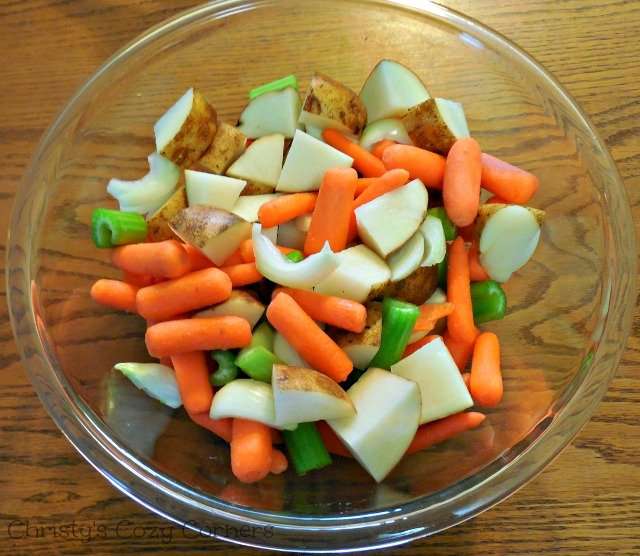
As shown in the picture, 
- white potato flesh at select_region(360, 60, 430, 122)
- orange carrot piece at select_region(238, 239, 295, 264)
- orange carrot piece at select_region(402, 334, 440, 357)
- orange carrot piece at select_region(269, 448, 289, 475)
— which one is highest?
white potato flesh at select_region(360, 60, 430, 122)

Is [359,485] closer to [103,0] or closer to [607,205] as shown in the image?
[607,205]

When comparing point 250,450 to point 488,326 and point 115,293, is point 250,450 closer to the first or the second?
point 115,293

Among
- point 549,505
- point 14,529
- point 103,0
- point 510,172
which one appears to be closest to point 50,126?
point 103,0

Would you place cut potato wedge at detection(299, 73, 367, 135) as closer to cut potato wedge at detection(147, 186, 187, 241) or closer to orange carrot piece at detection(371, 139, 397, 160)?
orange carrot piece at detection(371, 139, 397, 160)

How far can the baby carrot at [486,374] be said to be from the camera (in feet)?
3.62

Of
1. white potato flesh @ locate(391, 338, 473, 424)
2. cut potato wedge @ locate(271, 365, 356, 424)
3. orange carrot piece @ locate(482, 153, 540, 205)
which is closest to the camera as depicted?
cut potato wedge @ locate(271, 365, 356, 424)

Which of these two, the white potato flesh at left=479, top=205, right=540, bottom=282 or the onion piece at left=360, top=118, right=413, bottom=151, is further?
the onion piece at left=360, top=118, right=413, bottom=151

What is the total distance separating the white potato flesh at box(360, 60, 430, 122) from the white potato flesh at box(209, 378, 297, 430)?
0.53m

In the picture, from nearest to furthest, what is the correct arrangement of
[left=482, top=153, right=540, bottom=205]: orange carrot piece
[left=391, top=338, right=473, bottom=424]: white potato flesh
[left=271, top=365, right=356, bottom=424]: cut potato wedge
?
1. [left=271, top=365, right=356, bottom=424]: cut potato wedge
2. [left=391, top=338, right=473, bottom=424]: white potato flesh
3. [left=482, top=153, right=540, bottom=205]: orange carrot piece

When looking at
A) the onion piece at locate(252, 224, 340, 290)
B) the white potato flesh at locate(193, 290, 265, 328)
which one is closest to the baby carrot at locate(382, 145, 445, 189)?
the onion piece at locate(252, 224, 340, 290)

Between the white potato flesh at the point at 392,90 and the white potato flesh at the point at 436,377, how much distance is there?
42 centimetres

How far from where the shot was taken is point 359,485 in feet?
3.66

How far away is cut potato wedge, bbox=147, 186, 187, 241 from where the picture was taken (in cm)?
117

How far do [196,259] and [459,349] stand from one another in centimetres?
46
